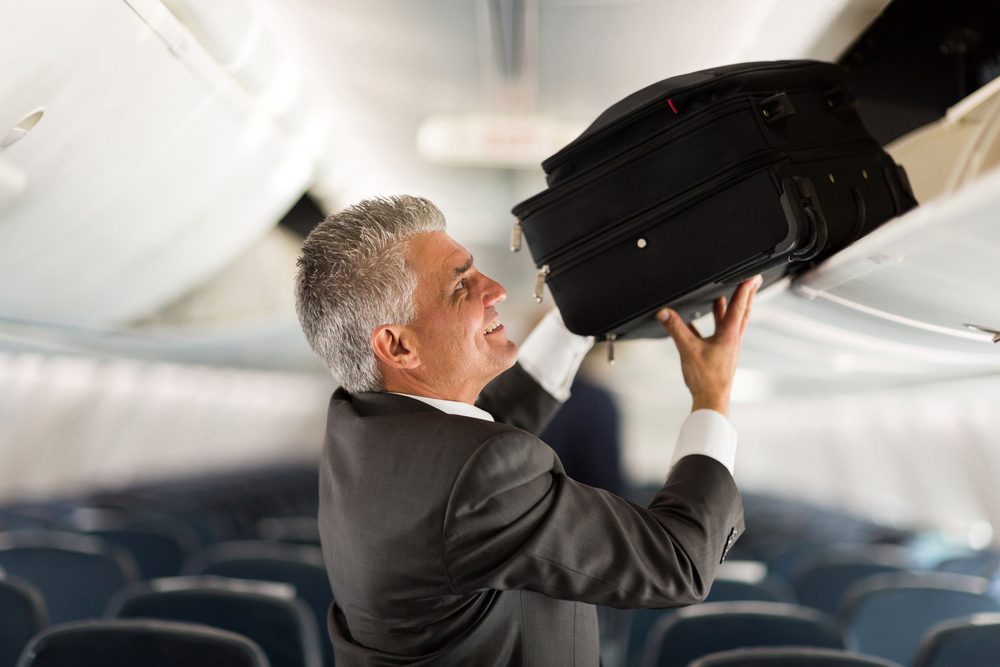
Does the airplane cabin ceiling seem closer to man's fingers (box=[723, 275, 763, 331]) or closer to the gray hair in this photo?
man's fingers (box=[723, 275, 763, 331])

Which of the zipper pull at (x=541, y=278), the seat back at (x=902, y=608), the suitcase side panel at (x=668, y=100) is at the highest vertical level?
the suitcase side panel at (x=668, y=100)

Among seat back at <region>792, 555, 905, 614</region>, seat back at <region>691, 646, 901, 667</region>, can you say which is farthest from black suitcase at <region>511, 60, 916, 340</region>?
seat back at <region>792, 555, 905, 614</region>

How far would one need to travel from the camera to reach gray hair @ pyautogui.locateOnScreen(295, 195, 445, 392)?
191cm

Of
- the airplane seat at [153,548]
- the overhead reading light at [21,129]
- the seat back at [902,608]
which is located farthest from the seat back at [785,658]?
the airplane seat at [153,548]

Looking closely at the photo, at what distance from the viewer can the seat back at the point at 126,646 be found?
2.46 meters

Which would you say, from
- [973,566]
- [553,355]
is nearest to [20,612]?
[553,355]

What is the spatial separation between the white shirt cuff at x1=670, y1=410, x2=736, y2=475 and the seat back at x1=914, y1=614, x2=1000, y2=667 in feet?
3.58

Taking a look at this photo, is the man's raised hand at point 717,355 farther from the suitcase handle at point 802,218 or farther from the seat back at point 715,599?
the seat back at point 715,599

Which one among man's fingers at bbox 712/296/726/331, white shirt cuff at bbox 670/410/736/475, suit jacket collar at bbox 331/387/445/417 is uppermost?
suit jacket collar at bbox 331/387/445/417

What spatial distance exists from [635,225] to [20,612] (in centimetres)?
249

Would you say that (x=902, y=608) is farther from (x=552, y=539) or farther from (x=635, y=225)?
(x=552, y=539)

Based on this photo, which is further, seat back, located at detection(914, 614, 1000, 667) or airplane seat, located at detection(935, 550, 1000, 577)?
airplane seat, located at detection(935, 550, 1000, 577)

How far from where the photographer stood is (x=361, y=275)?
1909 mm

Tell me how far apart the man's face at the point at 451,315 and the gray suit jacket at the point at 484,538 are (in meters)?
0.10
